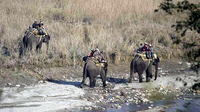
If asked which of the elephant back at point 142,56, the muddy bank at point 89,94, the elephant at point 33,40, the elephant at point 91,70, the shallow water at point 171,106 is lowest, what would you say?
the shallow water at point 171,106

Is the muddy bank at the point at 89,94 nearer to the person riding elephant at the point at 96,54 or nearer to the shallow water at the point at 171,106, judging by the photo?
the shallow water at the point at 171,106

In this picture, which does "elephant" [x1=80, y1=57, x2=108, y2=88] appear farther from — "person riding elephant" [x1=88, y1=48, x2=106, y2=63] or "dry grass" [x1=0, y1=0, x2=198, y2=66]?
"dry grass" [x1=0, y1=0, x2=198, y2=66]

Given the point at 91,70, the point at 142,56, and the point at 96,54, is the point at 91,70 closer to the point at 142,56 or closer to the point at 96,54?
the point at 96,54

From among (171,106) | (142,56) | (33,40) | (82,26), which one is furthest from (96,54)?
(82,26)

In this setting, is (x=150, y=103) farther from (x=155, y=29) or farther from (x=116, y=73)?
(x=155, y=29)

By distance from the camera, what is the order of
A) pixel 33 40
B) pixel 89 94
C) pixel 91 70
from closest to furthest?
pixel 89 94 < pixel 91 70 < pixel 33 40

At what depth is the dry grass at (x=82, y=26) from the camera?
57.6 feet

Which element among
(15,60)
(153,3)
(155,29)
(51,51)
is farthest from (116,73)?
(153,3)

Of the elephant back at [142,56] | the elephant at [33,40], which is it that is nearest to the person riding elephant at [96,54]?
the elephant back at [142,56]

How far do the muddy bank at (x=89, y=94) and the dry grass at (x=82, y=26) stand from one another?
132cm

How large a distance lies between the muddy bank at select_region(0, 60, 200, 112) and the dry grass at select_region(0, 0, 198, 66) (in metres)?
1.32

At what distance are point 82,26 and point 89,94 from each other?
7933mm

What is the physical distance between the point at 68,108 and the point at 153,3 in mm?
15110

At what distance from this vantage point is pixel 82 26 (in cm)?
2080
